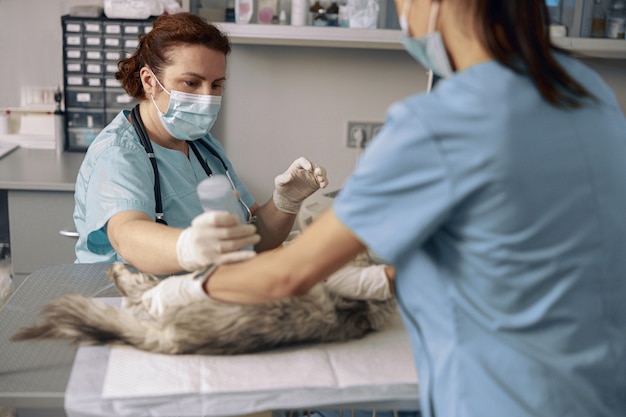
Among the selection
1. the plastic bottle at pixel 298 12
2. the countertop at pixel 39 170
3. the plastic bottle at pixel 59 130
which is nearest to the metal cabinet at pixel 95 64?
the plastic bottle at pixel 59 130

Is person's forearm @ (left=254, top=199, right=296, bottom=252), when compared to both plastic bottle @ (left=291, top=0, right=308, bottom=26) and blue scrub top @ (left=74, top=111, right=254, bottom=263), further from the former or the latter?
plastic bottle @ (left=291, top=0, right=308, bottom=26)

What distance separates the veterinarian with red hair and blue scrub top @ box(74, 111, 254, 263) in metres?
0.64

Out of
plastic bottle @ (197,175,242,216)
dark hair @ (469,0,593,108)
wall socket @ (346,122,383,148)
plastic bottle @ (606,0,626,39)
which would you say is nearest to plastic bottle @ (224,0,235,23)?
wall socket @ (346,122,383,148)

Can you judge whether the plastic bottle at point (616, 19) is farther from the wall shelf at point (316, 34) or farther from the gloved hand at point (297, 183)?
the gloved hand at point (297, 183)

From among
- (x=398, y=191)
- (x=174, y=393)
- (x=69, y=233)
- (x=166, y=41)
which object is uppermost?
(x=166, y=41)

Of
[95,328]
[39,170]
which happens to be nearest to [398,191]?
[95,328]

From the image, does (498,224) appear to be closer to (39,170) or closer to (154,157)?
(154,157)

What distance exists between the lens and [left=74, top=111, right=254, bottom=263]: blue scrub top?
1682mm

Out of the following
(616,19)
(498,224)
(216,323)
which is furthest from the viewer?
(616,19)

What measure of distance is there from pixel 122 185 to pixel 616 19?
6.67ft

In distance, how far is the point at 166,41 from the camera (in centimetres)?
186

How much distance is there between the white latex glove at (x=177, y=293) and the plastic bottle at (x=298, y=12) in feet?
5.47

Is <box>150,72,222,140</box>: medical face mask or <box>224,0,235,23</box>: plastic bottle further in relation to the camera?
<box>224,0,235,23</box>: plastic bottle

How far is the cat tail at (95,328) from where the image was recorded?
1.25m
